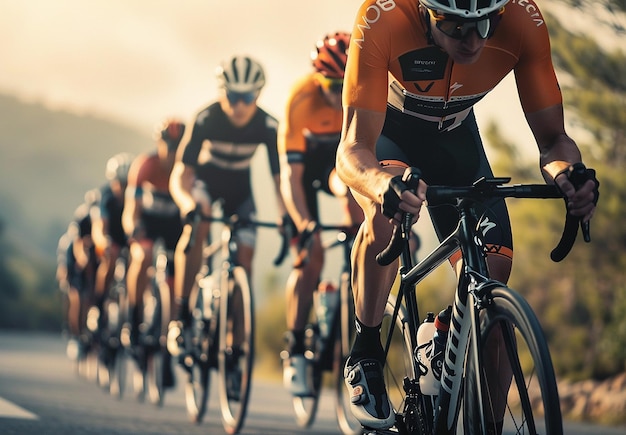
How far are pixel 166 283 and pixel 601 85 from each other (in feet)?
23.2

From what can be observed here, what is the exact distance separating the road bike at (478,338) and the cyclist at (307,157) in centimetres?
347

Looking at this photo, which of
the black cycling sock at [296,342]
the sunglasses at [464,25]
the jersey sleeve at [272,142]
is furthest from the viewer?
the jersey sleeve at [272,142]

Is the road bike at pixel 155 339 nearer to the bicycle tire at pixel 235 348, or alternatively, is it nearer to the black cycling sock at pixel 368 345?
the bicycle tire at pixel 235 348

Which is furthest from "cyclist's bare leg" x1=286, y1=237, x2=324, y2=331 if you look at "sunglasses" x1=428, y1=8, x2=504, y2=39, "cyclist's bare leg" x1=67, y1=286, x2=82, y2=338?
"cyclist's bare leg" x1=67, y1=286, x2=82, y2=338

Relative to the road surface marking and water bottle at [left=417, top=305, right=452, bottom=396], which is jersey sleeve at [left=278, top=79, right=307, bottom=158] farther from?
water bottle at [left=417, top=305, right=452, bottom=396]

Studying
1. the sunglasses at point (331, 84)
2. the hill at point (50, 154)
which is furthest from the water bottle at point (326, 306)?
the hill at point (50, 154)

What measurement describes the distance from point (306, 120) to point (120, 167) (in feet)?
24.8

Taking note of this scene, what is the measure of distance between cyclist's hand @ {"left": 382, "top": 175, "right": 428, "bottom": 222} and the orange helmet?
3996 mm

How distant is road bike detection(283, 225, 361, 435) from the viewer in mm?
7625

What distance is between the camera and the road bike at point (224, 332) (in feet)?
25.4

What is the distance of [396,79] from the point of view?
4574 millimetres

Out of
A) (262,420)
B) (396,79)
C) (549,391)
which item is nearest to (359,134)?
(396,79)

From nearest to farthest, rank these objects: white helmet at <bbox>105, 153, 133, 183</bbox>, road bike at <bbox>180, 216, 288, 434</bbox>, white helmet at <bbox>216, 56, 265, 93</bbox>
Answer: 1. road bike at <bbox>180, 216, 288, 434</bbox>
2. white helmet at <bbox>216, 56, 265, 93</bbox>
3. white helmet at <bbox>105, 153, 133, 183</bbox>

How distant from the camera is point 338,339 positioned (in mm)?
7836
